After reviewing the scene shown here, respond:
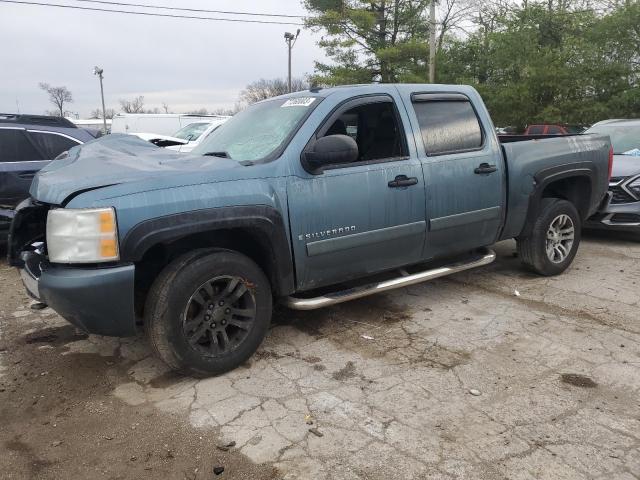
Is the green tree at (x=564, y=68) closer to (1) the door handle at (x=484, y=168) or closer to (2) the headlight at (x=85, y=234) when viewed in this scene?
(1) the door handle at (x=484, y=168)

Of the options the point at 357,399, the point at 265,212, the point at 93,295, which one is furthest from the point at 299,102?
the point at 357,399

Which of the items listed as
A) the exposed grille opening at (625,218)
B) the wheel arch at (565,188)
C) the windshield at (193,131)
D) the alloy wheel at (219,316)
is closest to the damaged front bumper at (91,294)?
the alloy wheel at (219,316)

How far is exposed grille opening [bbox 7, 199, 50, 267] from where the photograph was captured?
134 inches

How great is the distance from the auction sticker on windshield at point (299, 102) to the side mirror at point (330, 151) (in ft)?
1.72

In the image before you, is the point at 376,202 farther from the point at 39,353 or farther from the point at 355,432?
the point at 39,353

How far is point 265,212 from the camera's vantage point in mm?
3318

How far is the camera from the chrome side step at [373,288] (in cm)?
363

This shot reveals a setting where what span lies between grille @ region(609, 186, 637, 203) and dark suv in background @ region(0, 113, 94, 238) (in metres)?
6.96

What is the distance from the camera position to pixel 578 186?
18.1 ft

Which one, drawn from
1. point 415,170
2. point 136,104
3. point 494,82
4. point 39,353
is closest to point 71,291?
point 39,353

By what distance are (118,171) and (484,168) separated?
2.94 m

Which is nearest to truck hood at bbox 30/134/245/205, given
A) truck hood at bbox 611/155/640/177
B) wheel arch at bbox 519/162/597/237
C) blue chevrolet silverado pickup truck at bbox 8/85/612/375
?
blue chevrolet silverado pickup truck at bbox 8/85/612/375

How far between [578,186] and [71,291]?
195 inches

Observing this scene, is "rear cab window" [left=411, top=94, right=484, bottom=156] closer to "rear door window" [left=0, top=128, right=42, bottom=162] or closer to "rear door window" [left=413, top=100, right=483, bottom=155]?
"rear door window" [left=413, top=100, right=483, bottom=155]
